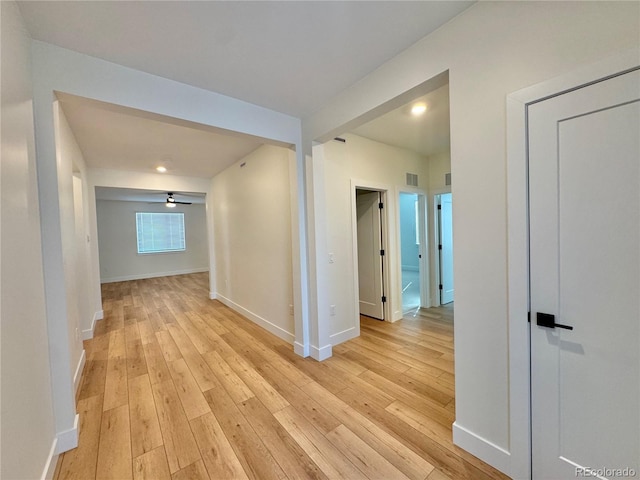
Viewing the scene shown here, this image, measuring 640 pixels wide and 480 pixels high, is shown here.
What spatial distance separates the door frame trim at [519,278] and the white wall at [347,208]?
181cm

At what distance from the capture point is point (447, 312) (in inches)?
171

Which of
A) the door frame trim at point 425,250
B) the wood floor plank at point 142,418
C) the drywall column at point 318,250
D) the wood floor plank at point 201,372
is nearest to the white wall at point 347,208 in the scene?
the drywall column at point 318,250

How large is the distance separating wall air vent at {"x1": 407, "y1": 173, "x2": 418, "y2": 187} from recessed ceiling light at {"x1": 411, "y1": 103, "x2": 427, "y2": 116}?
4.92 ft

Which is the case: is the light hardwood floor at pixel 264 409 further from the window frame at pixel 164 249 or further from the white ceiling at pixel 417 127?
the window frame at pixel 164 249

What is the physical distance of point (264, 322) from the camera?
3826 millimetres

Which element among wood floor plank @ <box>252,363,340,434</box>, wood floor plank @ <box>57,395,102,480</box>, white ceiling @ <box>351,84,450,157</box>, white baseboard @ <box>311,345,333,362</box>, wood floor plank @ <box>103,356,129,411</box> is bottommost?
wood floor plank @ <box>252,363,340,434</box>

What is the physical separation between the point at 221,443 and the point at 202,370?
1.11 metres

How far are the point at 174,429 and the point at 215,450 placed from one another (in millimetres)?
432

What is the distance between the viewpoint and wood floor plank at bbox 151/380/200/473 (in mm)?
1587

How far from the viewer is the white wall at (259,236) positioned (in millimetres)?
3297

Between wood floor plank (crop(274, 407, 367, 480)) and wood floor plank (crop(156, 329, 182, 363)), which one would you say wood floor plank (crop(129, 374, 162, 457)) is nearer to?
wood floor plank (crop(156, 329, 182, 363))

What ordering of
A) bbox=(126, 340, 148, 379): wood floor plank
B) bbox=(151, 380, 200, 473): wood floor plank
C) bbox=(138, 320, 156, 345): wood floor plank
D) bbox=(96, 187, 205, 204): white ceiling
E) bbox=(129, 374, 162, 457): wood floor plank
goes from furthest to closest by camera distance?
→ bbox=(96, 187, 205, 204): white ceiling → bbox=(138, 320, 156, 345): wood floor plank → bbox=(126, 340, 148, 379): wood floor plank → bbox=(129, 374, 162, 457): wood floor plank → bbox=(151, 380, 200, 473): wood floor plank

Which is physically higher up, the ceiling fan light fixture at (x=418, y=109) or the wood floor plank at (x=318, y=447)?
the ceiling fan light fixture at (x=418, y=109)

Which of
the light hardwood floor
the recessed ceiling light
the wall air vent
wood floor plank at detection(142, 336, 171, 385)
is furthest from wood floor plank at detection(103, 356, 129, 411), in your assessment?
the wall air vent
